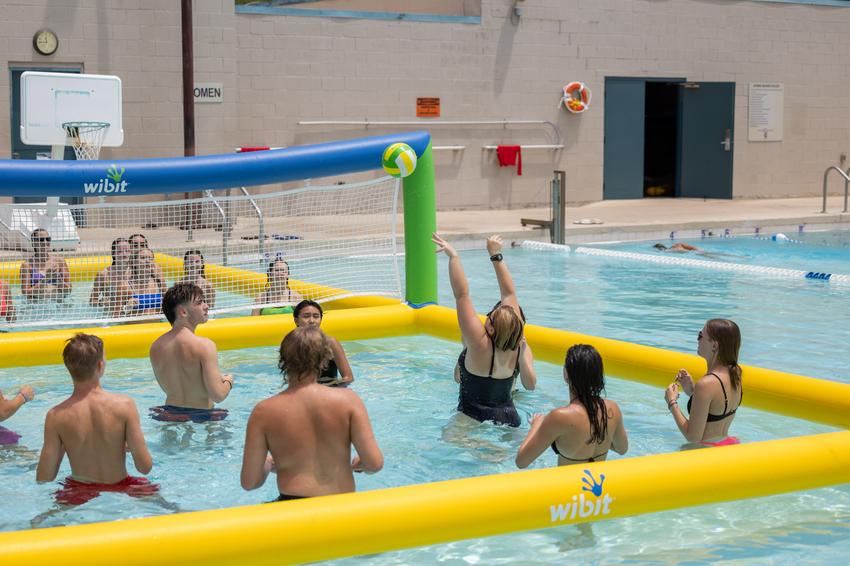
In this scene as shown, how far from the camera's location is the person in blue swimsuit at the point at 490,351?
580 cm

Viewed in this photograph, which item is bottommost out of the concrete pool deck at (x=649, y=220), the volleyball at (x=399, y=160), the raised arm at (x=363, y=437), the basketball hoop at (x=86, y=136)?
the raised arm at (x=363, y=437)

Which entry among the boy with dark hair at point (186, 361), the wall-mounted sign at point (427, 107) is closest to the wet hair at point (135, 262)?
the boy with dark hair at point (186, 361)

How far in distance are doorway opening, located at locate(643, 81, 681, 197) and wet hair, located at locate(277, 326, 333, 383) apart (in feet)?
67.7

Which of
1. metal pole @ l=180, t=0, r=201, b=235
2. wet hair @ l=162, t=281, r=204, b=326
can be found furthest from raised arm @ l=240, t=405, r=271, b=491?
metal pole @ l=180, t=0, r=201, b=235

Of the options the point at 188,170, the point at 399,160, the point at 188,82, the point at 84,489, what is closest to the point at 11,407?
the point at 84,489

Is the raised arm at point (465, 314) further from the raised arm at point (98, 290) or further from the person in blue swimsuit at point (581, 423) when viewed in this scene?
the raised arm at point (98, 290)

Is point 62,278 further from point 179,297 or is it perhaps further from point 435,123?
point 435,123

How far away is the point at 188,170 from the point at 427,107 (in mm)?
11042

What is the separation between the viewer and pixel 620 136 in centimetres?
2102

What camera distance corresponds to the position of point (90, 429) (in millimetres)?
4648

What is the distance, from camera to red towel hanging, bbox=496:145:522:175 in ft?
63.7

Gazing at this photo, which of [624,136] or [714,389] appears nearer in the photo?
[714,389]

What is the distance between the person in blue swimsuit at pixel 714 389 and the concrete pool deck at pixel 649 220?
9799 mm

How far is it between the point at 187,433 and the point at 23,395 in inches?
49.9
